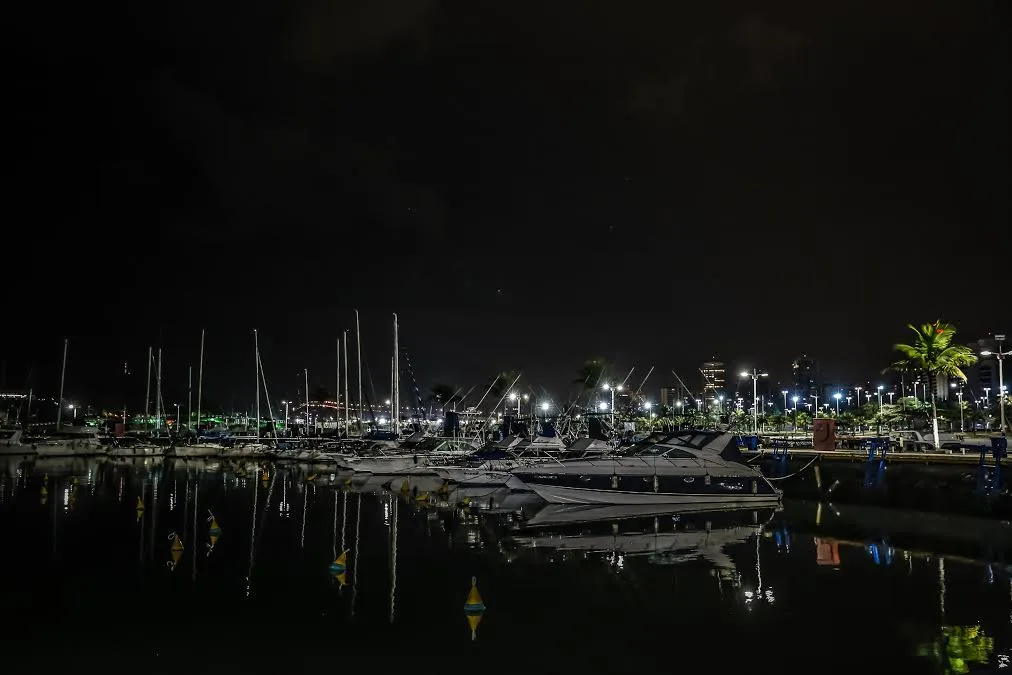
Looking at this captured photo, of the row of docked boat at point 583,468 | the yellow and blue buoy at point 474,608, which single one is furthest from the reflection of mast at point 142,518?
the row of docked boat at point 583,468

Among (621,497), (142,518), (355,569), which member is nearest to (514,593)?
(355,569)

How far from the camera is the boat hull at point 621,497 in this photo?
35.7 metres

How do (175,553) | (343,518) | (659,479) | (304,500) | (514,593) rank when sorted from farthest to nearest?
(304,500) → (659,479) → (343,518) → (175,553) → (514,593)

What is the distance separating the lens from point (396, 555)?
84.0 feet

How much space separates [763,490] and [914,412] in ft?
218

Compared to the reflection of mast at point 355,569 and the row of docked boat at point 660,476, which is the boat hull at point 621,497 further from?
the reflection of mast at point 355,569

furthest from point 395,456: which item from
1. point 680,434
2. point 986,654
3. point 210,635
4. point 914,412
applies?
point 914,412

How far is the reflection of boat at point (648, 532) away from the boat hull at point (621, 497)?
1.46ft

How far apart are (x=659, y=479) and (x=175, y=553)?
2162cm

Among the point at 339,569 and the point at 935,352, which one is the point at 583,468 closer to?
the point at 339,569

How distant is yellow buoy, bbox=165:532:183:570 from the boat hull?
15.7 metres

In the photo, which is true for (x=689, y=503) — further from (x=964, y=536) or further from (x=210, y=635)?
(x=210, y=635)

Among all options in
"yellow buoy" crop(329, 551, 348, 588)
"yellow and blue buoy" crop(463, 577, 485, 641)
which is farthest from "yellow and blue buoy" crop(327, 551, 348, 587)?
"yellow and blue buoy" crop(463, 577, 485, 641)

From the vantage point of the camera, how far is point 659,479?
3597cm
